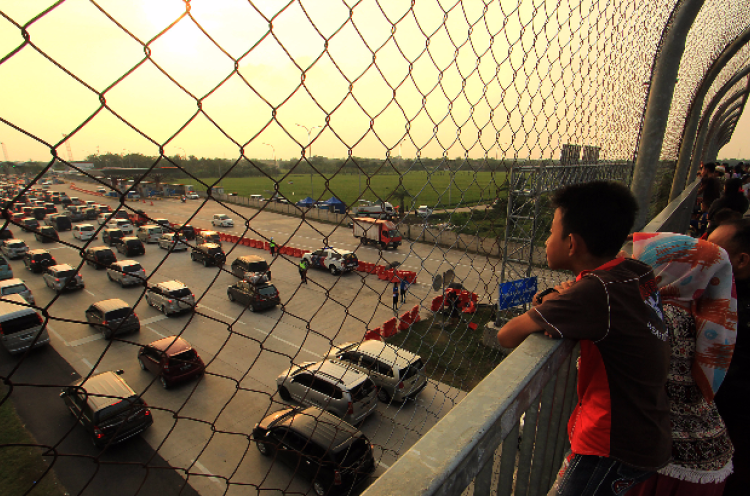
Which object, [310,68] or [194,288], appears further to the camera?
[194,288]

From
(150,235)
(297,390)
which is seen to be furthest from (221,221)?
(297,390)

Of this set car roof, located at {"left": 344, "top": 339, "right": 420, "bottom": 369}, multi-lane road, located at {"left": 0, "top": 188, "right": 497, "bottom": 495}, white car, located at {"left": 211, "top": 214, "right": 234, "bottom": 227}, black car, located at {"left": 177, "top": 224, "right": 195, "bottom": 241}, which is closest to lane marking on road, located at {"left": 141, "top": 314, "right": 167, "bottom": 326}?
multi-lane road, located at {"left": 0, "top": 188, "right": 497, "bottom": 495}

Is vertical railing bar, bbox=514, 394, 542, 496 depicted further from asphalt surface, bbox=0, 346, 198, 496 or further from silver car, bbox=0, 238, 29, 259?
silver car, bbox=0, 238, 29, 259

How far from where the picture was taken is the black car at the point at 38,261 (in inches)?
462

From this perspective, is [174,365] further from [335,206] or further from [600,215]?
[600,215]

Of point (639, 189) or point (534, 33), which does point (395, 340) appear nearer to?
point (639, 189)

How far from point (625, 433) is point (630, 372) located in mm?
203

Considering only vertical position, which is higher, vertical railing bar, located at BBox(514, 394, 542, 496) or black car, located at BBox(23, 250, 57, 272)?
vertical railing bar, located at BBox(514, 394, 542, 496)

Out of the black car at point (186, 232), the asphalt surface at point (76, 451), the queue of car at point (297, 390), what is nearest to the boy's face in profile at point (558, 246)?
the queue of car at point (297, 390)

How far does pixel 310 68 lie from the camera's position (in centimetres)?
102

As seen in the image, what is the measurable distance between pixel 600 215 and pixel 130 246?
1607cm

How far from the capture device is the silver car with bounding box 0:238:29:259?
14320 millimetres

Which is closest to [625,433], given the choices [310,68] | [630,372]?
[630,372]

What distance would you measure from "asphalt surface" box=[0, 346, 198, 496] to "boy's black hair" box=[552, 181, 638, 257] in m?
3.95
